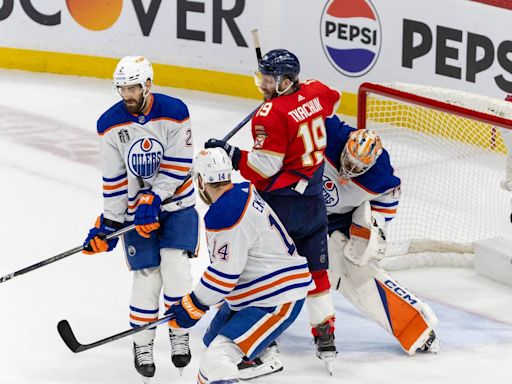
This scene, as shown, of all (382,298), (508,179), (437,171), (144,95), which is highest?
(144,95)

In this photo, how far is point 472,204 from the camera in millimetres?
6273

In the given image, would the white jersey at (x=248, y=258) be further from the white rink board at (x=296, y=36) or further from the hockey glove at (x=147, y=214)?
the white rink board at (x=296, y=36)

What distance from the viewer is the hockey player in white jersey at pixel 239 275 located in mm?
4203

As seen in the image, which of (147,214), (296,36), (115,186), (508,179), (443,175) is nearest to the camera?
(147,214)

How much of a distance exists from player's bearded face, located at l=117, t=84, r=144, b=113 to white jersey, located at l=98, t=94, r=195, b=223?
24 mm

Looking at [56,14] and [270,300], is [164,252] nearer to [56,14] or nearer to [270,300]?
[270,300]

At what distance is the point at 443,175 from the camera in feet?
20.9

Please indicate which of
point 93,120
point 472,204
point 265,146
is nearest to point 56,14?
point 93,120

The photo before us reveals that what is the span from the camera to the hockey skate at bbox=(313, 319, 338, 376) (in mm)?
4836

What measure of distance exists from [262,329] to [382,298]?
2.77 ft

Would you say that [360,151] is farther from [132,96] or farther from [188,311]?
[188,311]

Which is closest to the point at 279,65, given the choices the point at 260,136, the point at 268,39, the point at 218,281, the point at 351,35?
the point at 260,136

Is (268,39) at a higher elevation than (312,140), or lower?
lower

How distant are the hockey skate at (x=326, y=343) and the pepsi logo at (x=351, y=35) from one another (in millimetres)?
3158
